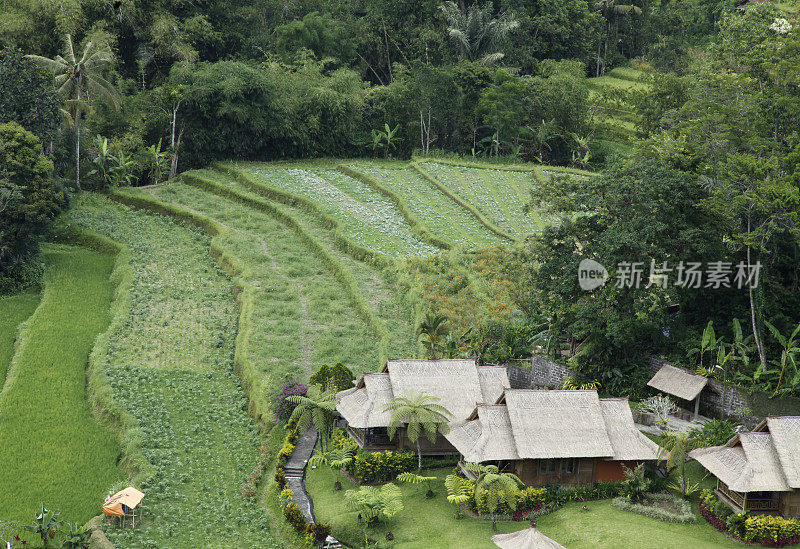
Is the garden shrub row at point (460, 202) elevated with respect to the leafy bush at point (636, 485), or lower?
elevated

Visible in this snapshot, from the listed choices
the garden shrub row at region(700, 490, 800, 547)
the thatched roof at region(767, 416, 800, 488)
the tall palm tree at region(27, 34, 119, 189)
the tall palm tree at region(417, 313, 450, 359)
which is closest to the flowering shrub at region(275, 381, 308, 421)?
the tall palm tree at region(417, 313, 450, 359)

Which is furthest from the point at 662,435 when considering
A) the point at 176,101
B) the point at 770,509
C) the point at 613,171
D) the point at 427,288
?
the point at 176,101

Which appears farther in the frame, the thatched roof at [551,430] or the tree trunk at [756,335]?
the tree trunk at [756,335]

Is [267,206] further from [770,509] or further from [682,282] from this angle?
[770,509]

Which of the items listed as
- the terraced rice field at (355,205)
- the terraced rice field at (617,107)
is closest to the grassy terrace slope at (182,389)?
the terraced rice field at (355,205)

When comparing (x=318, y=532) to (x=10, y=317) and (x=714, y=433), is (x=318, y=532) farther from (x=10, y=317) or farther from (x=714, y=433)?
(x=10, y=317)

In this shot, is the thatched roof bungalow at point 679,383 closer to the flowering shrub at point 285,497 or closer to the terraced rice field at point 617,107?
the flowering shrub at point 285,497
